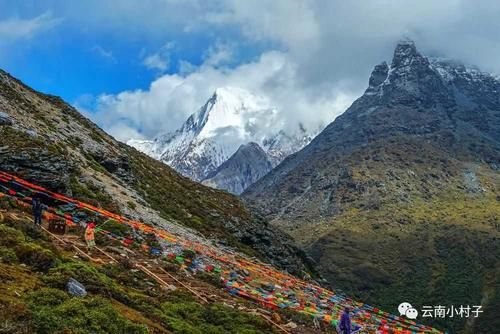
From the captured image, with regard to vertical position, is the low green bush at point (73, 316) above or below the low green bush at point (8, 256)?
below

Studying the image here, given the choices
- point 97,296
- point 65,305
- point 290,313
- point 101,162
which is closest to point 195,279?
point 290,313

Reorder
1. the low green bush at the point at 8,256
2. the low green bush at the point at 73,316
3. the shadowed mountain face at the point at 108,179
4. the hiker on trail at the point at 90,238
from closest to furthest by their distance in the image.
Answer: the low green bush at the point at 73,316
the low green bush at the point at 8,256
the hiker on trail at the point at 90,238
the shadowed mountain face at the point at 108,179

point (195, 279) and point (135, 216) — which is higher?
point (135, 216)

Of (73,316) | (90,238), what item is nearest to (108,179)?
(90,238)

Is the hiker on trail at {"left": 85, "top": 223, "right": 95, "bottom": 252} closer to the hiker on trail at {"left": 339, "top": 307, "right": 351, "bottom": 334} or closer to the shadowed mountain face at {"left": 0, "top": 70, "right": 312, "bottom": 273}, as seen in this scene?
the shadowed mountain face at {"left": 0, "top": 70, "right": 312, "bottom": 273}

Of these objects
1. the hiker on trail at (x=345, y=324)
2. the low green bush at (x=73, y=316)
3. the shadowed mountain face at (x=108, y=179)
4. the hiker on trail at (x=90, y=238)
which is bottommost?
the low green bush at (x=73, y=316)

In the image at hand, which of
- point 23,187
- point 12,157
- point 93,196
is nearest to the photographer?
point 23,187

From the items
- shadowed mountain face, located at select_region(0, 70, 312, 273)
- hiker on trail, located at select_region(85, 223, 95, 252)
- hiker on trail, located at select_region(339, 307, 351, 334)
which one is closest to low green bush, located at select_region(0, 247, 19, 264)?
hiker on trail, located at select_region(85, 223, 95, 252)

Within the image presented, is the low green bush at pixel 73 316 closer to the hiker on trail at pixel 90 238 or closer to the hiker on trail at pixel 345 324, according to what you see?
the hiker on trail at pixel 345 324

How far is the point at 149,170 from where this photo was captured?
80.6 meters

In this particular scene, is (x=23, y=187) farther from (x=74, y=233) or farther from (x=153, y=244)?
(x=153, y=244)

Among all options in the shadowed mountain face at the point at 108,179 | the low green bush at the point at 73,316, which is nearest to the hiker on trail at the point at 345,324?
the low green bush at the point at 73,316

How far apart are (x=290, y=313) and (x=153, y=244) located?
38.8ft

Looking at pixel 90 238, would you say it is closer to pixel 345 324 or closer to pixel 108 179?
pixel 345 324
